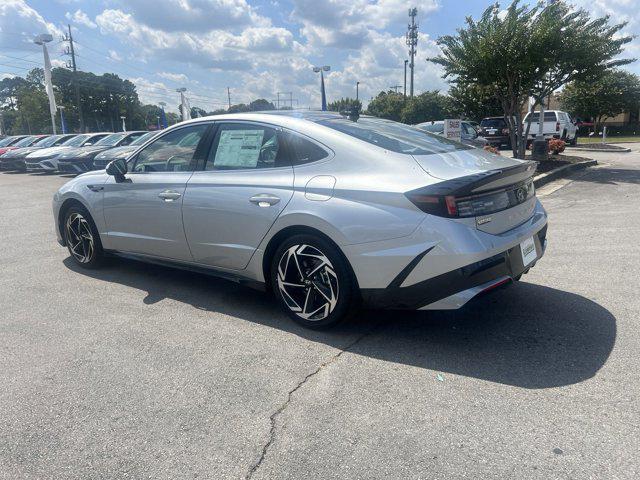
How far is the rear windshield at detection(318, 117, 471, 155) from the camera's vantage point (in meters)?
3.66

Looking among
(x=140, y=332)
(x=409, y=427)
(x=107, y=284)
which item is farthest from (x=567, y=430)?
(x=107, y=284)

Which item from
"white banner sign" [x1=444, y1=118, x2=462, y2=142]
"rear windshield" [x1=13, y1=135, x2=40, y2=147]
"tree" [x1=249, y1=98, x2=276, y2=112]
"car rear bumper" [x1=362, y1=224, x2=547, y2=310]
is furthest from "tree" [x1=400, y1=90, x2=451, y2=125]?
"car rear bumper" [x1=362, y1=224, x2=547, y2=310]

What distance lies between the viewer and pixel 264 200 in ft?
12.3

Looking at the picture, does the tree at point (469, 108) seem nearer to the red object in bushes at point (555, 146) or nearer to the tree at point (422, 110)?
the red object in bushes at point (555, 146)

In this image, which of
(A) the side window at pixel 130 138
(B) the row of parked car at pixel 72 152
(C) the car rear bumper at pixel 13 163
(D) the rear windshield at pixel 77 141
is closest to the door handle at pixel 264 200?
(B) the row of parked car at pixel 72 152

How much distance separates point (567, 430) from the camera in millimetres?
2451

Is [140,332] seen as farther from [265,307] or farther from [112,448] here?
[112,448]

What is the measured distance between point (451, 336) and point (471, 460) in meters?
1.33

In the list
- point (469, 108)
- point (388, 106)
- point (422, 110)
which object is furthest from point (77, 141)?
point (388, 106)

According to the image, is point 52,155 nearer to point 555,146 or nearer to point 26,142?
point 26,142

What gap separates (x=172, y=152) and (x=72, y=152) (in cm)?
1486

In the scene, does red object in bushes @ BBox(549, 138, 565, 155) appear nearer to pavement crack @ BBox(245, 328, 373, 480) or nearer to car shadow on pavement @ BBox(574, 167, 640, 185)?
car shadow on pavement @ BBox(574, 167, 640, 185)

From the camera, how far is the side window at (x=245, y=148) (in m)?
3.88

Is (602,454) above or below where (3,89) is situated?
below
